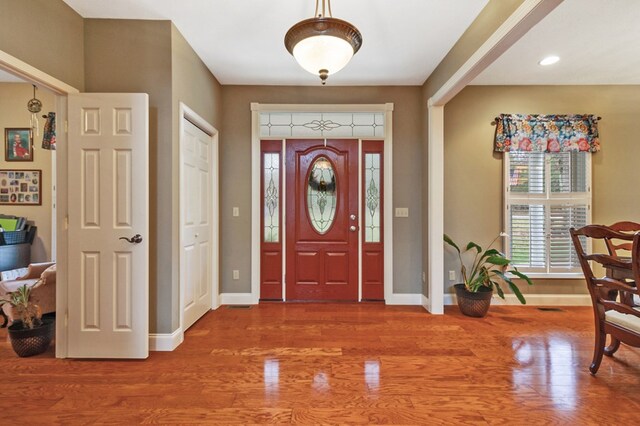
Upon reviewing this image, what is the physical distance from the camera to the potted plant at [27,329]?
236 cm

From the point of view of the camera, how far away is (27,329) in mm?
2377

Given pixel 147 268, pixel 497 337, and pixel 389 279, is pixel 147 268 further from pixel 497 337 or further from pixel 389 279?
pixel 497 337

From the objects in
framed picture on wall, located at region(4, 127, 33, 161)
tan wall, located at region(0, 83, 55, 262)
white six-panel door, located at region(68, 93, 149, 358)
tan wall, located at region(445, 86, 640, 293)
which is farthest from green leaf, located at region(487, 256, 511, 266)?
framed picture on wall, located at region(4, 127, 33, 161)

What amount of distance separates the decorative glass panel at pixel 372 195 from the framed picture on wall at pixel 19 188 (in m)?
4.29

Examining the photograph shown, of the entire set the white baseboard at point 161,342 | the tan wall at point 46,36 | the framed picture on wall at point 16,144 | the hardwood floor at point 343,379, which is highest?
the tan wall at point 46,36

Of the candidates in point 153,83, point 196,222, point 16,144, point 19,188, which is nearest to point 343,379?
point 196,222

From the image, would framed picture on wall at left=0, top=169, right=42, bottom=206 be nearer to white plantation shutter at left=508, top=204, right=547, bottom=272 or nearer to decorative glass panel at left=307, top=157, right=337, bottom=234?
decorative glass panel at left=307, top=157, right=337, bottom=234

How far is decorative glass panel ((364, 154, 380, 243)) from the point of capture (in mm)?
3805

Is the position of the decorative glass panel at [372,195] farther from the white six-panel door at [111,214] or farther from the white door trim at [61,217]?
the white door trim at [61,217]

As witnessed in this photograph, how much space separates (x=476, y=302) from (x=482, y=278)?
0.27 m

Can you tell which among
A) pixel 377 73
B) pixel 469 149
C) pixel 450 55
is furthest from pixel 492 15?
pixel 469 149

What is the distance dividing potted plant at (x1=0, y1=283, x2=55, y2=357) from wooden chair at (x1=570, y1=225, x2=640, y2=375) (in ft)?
13.2

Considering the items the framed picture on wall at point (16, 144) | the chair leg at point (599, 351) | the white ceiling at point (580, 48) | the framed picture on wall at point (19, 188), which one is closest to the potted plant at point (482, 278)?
the chair leg at point (599, 351)

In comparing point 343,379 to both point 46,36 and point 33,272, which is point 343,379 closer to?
point 46,36
